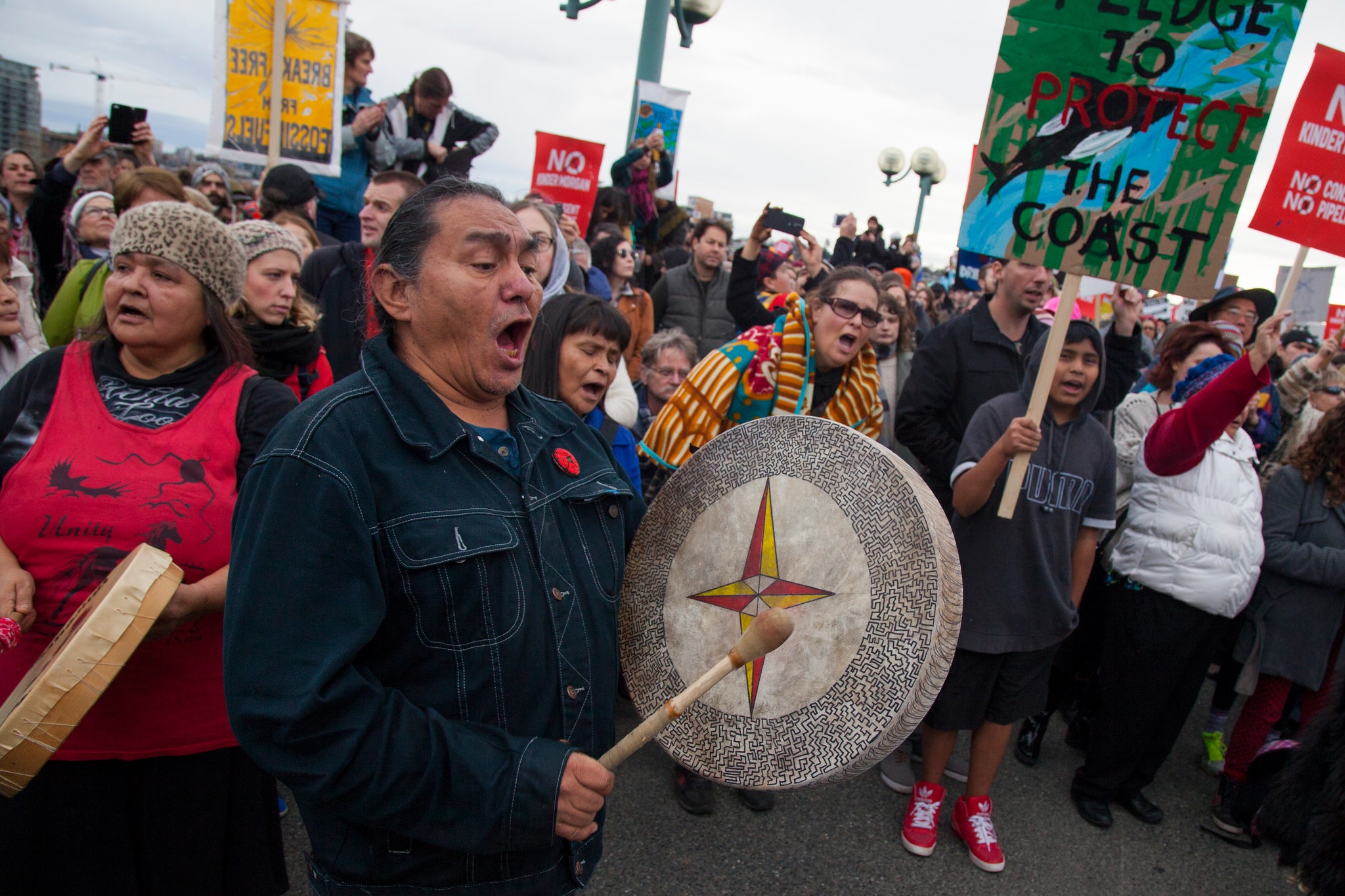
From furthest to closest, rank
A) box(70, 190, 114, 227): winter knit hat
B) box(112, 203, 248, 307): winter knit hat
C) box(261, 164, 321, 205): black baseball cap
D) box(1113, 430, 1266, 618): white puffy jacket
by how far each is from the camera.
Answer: box(261, 164, 321, 205): black baseball cap → box(70, 190, 114, 227): winter knit hat → box(1113, 430, 1266, 618): white puffy jacket → box(112, 203, 248, 307): winter knit hat

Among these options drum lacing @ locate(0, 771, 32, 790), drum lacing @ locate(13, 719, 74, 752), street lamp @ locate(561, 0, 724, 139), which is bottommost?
drum lacing @ locate(0, 771, 32, 790)

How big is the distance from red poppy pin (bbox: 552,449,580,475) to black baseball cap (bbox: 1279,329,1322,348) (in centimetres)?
845

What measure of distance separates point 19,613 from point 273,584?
98 cm

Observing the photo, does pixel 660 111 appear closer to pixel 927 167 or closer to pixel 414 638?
pixel 414 638

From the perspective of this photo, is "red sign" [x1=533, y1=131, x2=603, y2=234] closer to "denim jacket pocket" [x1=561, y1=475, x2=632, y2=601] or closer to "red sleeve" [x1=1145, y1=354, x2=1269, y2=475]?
"red sleeve" [x1=1145, y1=354, x2=1269, y2=475]

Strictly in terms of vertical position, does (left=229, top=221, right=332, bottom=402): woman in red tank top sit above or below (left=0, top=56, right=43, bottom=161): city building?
below

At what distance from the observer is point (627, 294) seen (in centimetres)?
543

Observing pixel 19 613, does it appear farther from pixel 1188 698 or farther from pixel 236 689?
pixel 1188 698

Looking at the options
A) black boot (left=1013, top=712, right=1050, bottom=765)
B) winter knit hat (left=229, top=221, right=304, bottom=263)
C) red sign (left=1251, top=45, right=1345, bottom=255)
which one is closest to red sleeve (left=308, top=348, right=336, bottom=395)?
winter knit hat (left=229, top=221, right=304, bottom=263)

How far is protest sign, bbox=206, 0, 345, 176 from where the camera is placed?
515 centimetres

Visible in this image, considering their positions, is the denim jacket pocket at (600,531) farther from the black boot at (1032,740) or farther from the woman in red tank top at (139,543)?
the black boot at (1032,740)

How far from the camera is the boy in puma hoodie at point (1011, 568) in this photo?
10.1 feet

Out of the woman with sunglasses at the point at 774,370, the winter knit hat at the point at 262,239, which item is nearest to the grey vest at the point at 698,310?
the woman with sunglasses at the point at 774,370

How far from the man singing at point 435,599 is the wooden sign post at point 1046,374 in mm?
1643
